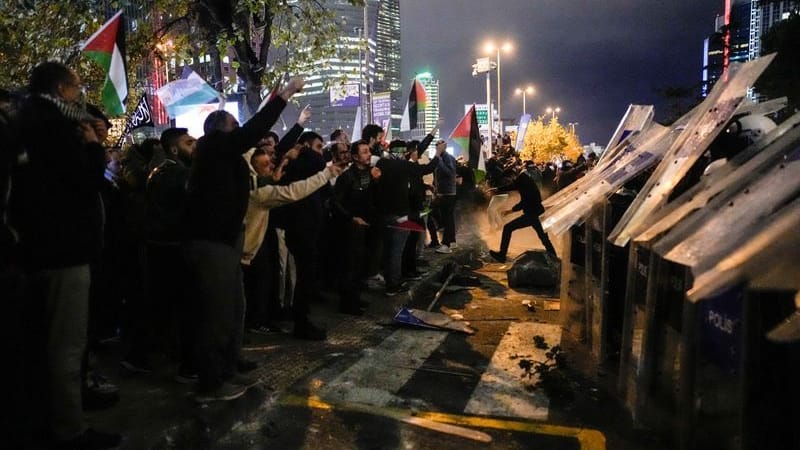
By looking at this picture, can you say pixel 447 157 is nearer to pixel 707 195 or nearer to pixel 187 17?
pixel 187 17

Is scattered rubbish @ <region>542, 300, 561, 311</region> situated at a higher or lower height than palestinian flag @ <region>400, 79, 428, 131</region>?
lower

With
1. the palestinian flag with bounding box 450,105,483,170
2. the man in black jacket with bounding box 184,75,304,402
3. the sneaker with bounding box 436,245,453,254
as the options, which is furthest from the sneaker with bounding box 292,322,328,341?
the palestinian flag with bounding box 450,105,483,170

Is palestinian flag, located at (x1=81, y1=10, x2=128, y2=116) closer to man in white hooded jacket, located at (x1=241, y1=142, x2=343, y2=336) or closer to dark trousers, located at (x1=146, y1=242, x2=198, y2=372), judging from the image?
man in white hooded jacket, located at (x1=241, y1=142, x2=343, y2=336)

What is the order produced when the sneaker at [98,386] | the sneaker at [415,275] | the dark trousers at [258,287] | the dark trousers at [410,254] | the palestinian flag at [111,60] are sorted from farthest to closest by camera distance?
the dark trousers at [410,254]
the sneaker at [415,275]
the palestinian flag at [111,60]
the dark trousers at [258,287]
the sneaker at [98,386]

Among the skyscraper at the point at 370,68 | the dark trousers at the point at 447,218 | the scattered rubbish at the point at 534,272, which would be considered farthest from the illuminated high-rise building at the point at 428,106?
the scattered rubbish at the point at 534,272

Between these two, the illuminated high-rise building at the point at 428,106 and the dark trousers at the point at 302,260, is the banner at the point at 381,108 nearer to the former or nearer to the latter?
the illuminated high-rise building at the point at 428,106

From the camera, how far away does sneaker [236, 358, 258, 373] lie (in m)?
4.89

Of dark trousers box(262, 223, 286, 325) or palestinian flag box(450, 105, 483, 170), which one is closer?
dark trousers box(262, 223, 286, 325)

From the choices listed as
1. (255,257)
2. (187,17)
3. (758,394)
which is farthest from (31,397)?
(187,17)

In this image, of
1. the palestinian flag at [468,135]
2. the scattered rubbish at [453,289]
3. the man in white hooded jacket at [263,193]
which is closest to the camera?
the man in white hooded jacket at [263,193]

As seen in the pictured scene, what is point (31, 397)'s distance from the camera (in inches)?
122

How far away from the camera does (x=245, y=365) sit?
4934mm

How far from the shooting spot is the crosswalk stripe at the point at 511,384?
4.47m

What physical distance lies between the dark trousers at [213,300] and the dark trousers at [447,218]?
27.8 ft
